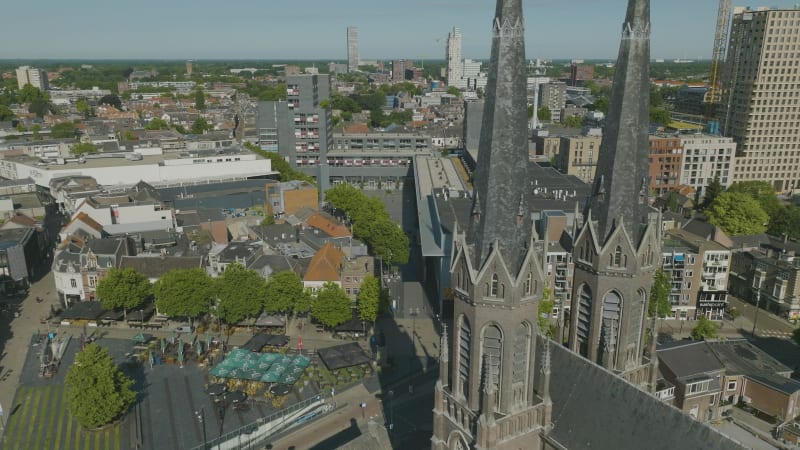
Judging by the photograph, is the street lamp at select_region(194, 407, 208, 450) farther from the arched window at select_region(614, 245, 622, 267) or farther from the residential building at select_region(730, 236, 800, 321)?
the residential building at select_region(730, 236, 800, 321)

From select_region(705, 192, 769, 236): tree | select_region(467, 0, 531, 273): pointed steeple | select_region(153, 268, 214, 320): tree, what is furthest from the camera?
select_region(705, 192, 769, 236): tree

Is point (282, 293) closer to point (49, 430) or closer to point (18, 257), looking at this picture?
point (49, 430)

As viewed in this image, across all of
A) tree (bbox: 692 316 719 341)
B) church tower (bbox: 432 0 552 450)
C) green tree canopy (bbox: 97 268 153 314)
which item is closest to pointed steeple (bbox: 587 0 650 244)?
church tower (bbox: 432 0 552 450)

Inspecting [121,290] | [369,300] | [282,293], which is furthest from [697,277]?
[121,290]

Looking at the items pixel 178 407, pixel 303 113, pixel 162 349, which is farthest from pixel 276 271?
pixel 303 113

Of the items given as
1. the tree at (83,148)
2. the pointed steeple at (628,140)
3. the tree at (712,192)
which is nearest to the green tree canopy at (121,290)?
the pointed steeple at (628,140)

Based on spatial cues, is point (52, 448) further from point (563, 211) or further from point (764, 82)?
point (764, 82)

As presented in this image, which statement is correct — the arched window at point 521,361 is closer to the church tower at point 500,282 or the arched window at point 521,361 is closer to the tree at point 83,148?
the church tower at point 500,282
